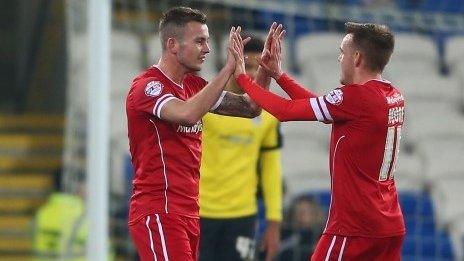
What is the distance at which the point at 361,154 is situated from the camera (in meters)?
7.30

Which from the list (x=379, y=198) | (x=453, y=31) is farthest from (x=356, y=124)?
(x=453, y=31)

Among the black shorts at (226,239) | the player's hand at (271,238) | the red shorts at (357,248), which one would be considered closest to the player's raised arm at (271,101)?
the red shorts at (357,248)

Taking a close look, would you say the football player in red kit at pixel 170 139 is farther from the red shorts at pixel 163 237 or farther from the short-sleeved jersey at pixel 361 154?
the short-sleeved jersey at pixel 361 154

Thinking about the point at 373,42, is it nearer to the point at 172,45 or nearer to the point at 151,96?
the point at 172,45

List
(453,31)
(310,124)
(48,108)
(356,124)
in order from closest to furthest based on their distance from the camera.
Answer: (356,124)
(310,124)
(453,31)
(48,108)

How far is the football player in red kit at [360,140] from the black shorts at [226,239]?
2.11m

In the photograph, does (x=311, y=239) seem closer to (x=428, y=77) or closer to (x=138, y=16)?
(x=428, y=77)

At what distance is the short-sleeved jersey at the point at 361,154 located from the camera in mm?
7273

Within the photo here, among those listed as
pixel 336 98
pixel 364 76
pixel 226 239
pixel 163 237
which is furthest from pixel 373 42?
pixel 226 239

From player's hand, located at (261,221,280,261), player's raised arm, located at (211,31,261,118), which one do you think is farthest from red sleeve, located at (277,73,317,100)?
player's hand, located at (261,221,280,261)

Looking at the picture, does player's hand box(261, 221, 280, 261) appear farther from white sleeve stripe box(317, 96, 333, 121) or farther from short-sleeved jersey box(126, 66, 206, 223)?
white sleeve stripe box(317, 96, 333, 121)

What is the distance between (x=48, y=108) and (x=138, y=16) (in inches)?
70.5

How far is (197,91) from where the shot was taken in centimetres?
770

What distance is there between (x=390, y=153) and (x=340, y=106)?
354 millimetres
